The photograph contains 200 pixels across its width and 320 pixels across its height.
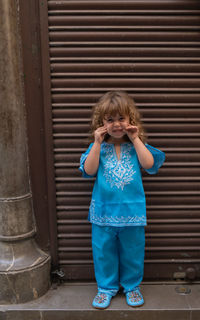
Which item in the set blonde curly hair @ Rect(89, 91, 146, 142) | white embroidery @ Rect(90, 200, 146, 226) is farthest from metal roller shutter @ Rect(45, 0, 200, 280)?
white embroidery @ Rect(90, 200, 146, 226)

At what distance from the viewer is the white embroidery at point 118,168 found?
2.18 meters

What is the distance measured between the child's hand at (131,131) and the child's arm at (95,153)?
0.58 feet

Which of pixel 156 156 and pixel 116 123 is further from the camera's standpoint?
pixel 156 156

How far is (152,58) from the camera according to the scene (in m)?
2.45

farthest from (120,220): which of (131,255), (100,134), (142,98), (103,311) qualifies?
(142,98)

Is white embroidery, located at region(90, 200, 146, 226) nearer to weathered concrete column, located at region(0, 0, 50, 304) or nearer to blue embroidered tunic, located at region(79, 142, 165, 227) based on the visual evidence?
blue embroidered tunic, located at region(79, 142, 165, 227)

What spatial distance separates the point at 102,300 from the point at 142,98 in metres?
1.82

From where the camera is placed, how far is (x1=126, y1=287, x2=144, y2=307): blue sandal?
2.31m

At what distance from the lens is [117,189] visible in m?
2.18

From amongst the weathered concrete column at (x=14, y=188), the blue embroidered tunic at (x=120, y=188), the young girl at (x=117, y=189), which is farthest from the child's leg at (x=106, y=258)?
the weathered concrete column at (x=14, y=188)

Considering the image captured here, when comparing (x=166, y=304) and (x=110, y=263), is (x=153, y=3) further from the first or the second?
(x=166, y=304)

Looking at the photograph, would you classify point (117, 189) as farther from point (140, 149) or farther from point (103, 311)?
point (103, 311)

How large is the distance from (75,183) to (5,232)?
749 mm

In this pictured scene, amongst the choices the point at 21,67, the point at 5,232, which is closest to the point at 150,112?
the point at 21,67
